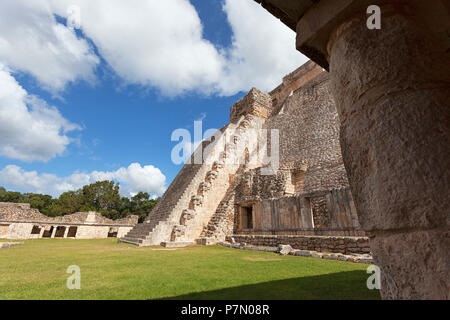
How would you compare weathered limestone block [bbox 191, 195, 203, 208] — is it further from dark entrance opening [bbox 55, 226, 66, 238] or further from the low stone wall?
dark entrance opening [bbox 55, 226, 66, 238]

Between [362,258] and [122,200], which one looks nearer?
[362,258]

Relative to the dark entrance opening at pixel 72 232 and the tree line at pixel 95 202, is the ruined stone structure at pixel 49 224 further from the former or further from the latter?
the tree line at pixel 95 202

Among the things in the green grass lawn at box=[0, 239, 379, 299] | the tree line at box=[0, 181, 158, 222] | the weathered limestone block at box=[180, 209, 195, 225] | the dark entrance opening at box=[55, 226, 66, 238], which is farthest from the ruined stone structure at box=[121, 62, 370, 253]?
the tree line at box=[0, 181, 158, 222]

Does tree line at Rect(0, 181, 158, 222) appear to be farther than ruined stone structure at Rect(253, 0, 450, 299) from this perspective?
Yes

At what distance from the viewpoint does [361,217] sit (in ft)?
4.34

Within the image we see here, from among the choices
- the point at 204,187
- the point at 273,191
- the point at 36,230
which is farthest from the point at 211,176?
the point at 36,230

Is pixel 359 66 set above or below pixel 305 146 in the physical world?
below

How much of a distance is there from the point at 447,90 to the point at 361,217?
865 mm

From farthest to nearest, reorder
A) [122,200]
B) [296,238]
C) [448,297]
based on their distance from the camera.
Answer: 1. [122,200]
2. [296,238]
3. [448,297]

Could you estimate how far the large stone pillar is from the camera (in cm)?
100

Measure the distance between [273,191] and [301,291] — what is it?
371 inches

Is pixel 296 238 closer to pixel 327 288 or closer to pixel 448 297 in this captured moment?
pixel 327 288

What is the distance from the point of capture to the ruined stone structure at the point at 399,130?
1011mm
